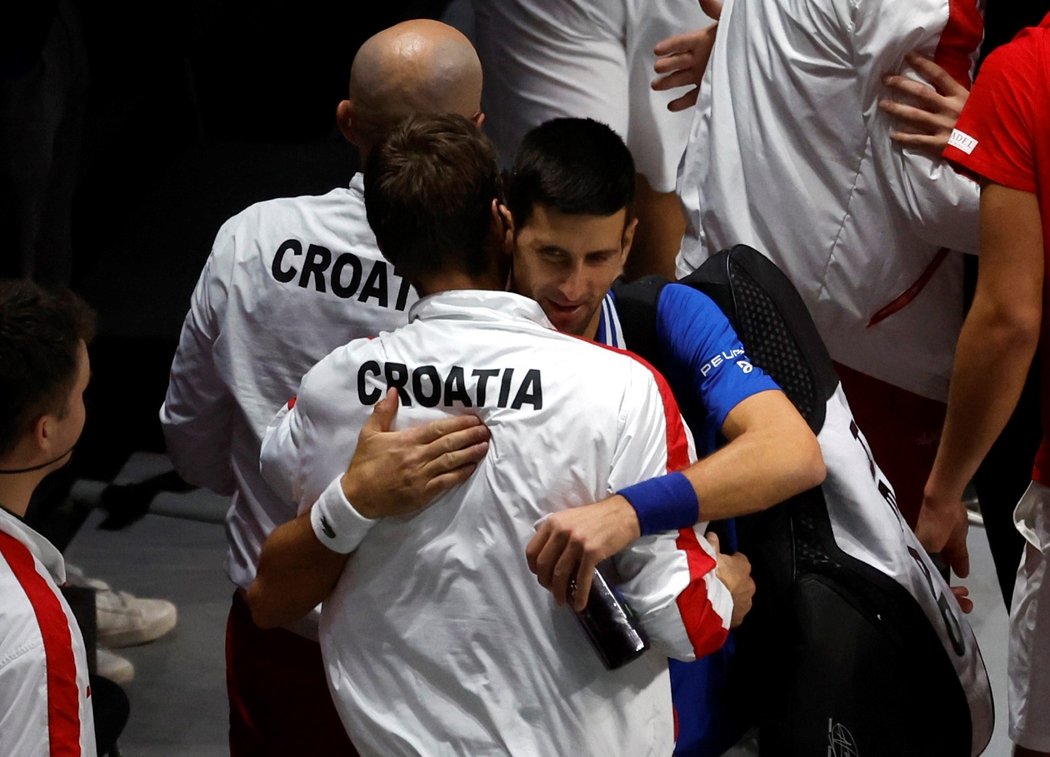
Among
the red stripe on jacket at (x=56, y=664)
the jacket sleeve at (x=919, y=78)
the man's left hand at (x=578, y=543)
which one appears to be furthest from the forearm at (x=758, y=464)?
the red stripe on jacket at (x=56, y=664)

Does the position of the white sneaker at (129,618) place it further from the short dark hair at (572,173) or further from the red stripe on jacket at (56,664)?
the short dark hair at (572,173)

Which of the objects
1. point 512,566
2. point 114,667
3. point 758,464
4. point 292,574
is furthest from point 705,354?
point 114,667

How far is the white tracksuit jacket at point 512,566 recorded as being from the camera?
167cm

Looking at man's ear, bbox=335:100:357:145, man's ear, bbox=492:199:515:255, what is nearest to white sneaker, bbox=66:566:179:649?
man's ear, bbox=335:100:357:145

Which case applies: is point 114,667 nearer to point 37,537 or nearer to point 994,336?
point 37,537

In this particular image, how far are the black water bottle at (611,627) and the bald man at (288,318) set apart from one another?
2.21 ft

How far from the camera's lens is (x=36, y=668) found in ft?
5.82

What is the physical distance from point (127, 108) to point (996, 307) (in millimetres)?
3331

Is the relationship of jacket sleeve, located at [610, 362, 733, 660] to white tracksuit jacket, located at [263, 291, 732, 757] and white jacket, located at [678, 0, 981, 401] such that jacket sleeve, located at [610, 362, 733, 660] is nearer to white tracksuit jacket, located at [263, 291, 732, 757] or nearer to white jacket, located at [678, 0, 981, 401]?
white tracksuit jacket, located at [263, 291, 732, 757]

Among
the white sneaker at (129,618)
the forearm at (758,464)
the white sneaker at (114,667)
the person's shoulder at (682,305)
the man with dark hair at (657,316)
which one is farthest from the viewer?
the white sneaker at (129,618)

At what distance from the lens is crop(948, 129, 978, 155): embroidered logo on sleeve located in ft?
7.02

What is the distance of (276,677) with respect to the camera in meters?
2.38

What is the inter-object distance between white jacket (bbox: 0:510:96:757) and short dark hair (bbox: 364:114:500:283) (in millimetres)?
564

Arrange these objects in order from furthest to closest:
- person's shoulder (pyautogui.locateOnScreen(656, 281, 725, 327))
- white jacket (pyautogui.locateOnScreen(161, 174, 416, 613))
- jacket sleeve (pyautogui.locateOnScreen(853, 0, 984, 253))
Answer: jacket sleeve (pyautogui.locateOnScreen(853, 0, 984, 253)) → white jacket (pyautogui.locateOnScreen(161, 174, 416, 613)) → person's shoulder (pyautogui.locateOnScreen(656, 281, 725, 327))
